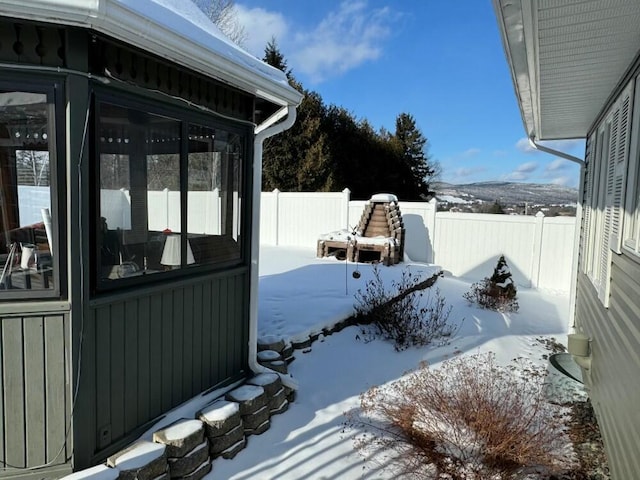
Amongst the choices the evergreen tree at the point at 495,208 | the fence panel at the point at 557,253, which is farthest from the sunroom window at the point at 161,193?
the evergreen tree at the point at 495,208

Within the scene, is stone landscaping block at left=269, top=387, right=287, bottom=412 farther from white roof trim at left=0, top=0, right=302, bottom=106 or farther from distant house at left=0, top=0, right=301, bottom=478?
white roof trim at left=0, top=0, right=302, bottom=106

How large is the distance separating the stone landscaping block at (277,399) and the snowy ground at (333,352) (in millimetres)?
89

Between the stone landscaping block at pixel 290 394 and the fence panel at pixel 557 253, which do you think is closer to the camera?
the stone landscaping block at pixel 290 394

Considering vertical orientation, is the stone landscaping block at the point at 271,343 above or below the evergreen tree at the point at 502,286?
below

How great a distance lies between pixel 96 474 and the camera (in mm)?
2201

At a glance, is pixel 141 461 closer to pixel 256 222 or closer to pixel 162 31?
pixel 256 222

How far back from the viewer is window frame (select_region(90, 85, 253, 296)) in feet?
7.61

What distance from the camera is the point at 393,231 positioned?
938 centimetres

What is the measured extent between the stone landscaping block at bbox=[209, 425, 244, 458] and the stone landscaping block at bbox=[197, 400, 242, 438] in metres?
0.03

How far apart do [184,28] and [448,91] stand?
14451mm

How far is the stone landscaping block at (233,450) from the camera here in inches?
111

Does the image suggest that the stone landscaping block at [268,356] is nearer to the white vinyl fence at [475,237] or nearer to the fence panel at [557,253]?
the white vinyl fence at [475,237]

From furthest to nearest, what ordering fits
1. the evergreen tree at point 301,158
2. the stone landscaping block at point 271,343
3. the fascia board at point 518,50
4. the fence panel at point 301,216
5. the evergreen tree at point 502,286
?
the evergreen tree at point 301,158 → the fence panel at point 301,216 → the evergreen tree at point 502,286 → the stone landscaping block at point 271,343 → the fascia board at point 518,50

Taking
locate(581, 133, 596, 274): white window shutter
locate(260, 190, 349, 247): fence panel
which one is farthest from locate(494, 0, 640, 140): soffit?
locate(260, 190, 349, 247): fence panel
